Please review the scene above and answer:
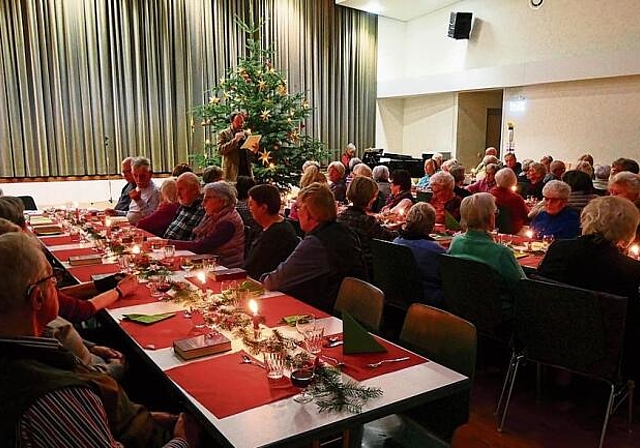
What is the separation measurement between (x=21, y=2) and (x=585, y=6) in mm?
10694

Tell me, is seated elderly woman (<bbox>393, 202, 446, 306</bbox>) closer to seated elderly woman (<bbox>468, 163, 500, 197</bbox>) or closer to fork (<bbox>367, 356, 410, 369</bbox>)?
fork (<bbox>367, 356, 410, 369</bbox>)

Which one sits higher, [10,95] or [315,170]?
[10,95]

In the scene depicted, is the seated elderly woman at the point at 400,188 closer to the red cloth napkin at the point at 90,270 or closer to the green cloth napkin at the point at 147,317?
the red cloth napkin at the point at 90,270

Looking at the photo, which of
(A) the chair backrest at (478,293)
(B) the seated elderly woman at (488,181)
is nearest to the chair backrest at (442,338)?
(A) the chair backrest at (478,293)

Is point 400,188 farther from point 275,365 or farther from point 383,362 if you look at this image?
point 275,365

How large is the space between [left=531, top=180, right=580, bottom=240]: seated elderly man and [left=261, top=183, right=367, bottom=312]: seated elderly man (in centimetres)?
234

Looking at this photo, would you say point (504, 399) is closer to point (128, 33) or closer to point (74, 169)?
point (74, 169)

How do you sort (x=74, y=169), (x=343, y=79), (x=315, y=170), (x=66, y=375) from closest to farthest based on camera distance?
1. (x=66, y=375)
2. (x=315, y=170)
3. (x=74, y=169)
4. (x=343, y=79)

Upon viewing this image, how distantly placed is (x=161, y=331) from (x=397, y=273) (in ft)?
6.28

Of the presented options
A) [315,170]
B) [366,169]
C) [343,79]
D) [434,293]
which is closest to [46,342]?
[434,293]

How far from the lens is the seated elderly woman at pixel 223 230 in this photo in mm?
4152

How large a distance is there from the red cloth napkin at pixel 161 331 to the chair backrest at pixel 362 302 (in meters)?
0.79

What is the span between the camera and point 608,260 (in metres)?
3.00

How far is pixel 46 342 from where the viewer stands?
1432mm
